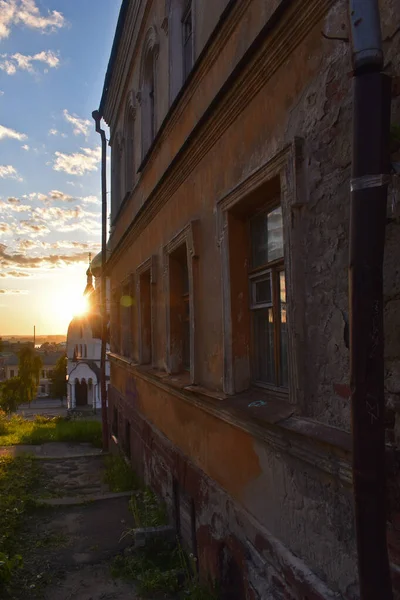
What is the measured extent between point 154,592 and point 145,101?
747cm

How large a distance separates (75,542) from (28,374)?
46326 mm

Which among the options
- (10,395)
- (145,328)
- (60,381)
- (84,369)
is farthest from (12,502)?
(60,381)

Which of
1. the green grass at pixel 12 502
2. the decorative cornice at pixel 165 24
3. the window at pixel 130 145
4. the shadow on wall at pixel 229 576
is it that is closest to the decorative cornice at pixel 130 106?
the window at pixel 130 145

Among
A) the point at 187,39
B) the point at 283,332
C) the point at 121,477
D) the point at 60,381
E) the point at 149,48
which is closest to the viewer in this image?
the point at 283,332

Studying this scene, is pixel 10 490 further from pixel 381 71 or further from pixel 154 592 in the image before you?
pixel 381 71

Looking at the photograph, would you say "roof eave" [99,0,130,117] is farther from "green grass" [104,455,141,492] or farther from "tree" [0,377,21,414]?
"tree" [0,377,21,414]

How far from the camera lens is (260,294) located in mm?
4230

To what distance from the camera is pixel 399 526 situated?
231cm

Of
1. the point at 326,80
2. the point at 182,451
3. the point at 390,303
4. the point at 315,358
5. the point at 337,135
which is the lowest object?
the point at 182,451

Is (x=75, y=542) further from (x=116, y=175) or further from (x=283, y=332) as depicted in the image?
(x=116, y=175)

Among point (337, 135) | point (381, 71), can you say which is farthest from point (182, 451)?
point (381, 71)

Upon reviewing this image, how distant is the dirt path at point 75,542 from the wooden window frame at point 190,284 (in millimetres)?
2397

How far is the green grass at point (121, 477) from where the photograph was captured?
9.03 meters

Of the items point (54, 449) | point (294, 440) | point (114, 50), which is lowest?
point (54, 449)
